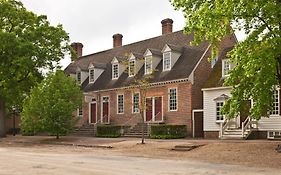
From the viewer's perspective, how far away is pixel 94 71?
152 ft

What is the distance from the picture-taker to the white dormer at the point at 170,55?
3719cm

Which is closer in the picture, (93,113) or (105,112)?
(105,112)

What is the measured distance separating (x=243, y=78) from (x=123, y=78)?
74.1 feet

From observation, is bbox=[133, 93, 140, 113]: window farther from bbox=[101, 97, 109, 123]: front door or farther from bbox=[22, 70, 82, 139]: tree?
bbox=[22, 70, 82, 139]: tree

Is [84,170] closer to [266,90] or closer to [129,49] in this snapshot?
[266,90]

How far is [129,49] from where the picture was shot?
151 ft

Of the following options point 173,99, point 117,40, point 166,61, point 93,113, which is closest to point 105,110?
point 93,113

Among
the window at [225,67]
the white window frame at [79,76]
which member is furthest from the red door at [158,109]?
the white window frame at [79,76]

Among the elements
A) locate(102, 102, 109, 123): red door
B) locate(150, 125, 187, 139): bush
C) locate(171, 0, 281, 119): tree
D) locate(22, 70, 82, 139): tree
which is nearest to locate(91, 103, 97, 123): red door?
locate(102, 102, 109, 123): red door

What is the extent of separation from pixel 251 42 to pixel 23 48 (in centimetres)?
2324

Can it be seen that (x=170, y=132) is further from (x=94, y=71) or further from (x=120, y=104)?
(x=94, y=71)

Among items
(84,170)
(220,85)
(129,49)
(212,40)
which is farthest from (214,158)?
(129,49)

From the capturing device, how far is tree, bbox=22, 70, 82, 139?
3488 centimetres

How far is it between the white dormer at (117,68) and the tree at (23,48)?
459 centimetres
